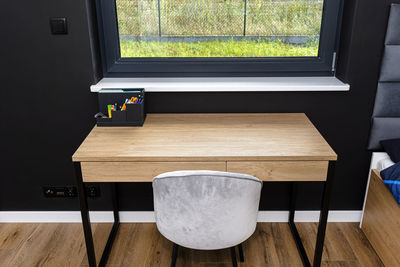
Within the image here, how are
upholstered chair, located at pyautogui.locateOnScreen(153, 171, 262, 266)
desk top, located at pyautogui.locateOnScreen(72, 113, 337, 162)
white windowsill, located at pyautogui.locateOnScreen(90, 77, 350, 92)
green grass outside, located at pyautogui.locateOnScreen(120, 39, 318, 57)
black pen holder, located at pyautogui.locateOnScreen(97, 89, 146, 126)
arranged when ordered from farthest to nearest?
green grass outside, located at pyautogui.locateOnScreen(120, 39, 318, 57) → white windowsill, located at pyautogui.locateOnScreen(90, 77, 350, 92) → black pen holder, located at pyautogui.locateOnScreen(97, 89, 146, 126) → desk top, located at pyautogui.locateOnScreen(72, 113, 337, 162) → upholstered chair, located at pyautogui.locateOnScreen(153, 171, 262, 266)

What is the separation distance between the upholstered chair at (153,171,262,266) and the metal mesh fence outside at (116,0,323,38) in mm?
1091

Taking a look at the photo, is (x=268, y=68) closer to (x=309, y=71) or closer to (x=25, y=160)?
(x=309, y=71)

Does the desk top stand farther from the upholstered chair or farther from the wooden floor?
the wooden floor

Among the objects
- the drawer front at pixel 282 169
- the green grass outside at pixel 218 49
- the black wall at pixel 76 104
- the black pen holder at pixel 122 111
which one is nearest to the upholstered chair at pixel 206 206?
the drawer front at pixel 282 169

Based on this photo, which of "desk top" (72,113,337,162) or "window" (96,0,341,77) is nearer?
"desk top" (72,113,337,162)

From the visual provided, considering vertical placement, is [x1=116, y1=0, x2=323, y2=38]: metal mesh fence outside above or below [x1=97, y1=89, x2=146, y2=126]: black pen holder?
above

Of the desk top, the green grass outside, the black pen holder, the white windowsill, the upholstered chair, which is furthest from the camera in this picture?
the green grass outside

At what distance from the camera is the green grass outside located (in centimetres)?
229

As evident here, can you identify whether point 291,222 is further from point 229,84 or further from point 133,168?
point 133,168

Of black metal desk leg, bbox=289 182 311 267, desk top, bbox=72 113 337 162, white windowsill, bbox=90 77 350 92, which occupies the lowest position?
black metal desk leg, bbox=289 182 311 267

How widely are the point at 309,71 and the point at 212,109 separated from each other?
0.66 meters

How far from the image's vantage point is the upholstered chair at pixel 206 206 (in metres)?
1.45

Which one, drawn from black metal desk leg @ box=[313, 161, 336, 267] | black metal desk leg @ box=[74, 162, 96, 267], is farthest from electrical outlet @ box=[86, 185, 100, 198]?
black metal desk leg @ box=[313, 161, 336, 267]

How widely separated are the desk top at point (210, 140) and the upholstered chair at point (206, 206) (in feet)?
0.70
